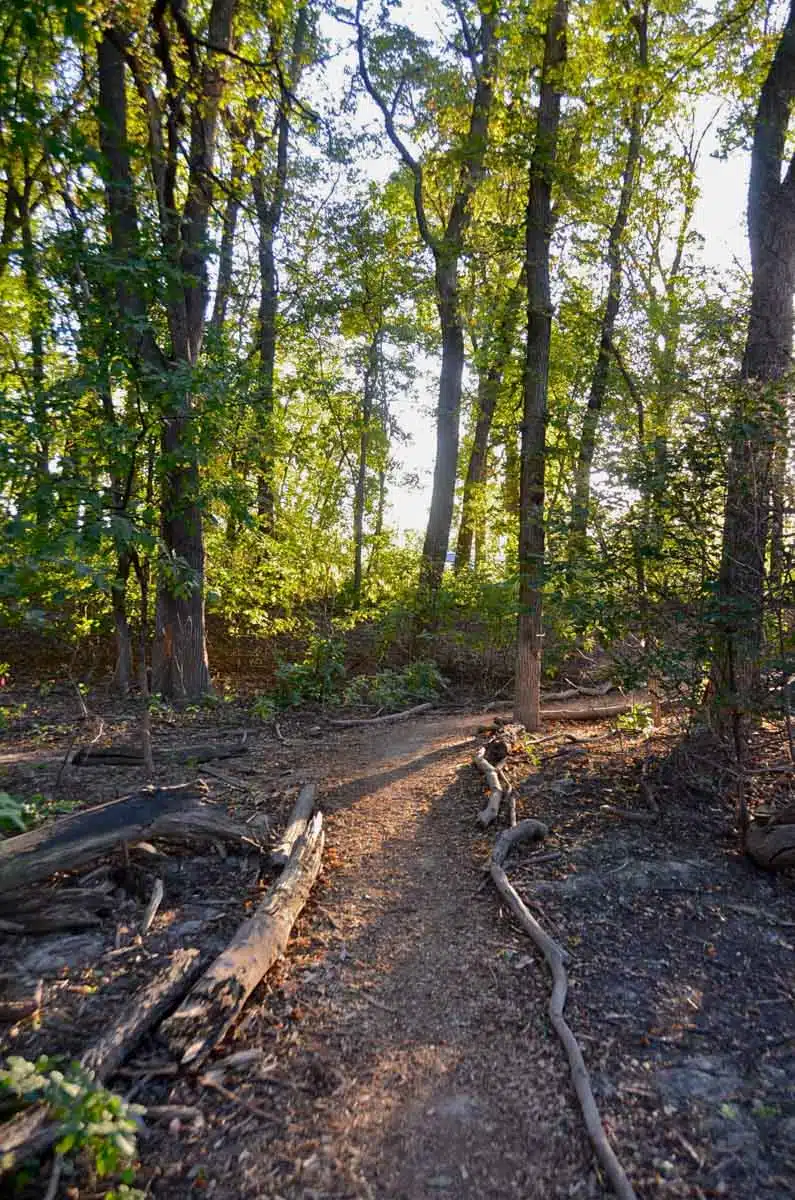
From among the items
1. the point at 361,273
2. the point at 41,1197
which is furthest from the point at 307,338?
the point at 41,1197

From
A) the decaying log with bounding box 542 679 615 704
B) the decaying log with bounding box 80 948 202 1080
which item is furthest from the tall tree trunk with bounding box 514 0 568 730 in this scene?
the decaying log with bounding box 80 948 202 1080

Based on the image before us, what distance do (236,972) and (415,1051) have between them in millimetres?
864

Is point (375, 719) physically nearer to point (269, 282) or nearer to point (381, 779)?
point (381, 779)

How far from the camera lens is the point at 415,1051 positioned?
2.88 metres

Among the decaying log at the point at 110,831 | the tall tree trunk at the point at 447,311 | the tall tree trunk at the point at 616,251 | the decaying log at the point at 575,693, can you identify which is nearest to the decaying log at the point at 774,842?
the decaying log at the point at 110,831

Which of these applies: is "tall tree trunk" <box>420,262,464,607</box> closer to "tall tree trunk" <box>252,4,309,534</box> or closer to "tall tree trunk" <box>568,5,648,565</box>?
"tall tree trunk" <box>568,5,648,565</box>

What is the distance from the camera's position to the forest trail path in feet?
7.47

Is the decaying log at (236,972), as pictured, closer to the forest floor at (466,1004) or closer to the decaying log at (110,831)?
the forest floor at (466,1004)

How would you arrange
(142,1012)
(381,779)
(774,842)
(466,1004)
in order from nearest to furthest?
(142,1012)
(466,1004)
(774,842)
(381,779)

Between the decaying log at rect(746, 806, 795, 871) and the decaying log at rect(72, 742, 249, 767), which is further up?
the decaying log at rect(72, 742, 249, 767)

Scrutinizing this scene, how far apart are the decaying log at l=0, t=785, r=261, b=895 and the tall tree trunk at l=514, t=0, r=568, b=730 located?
378 centimetres

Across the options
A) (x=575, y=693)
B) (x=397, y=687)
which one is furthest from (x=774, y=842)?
(x=397, y=687)

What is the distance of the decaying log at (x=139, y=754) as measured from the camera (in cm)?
607

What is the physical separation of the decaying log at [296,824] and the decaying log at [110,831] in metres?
0.24
